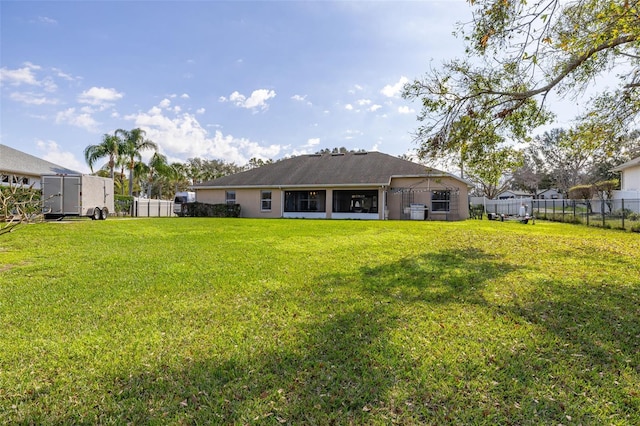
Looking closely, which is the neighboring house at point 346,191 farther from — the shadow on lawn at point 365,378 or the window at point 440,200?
the shadow on lawn at point 365,378

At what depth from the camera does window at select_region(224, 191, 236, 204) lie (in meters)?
26.1

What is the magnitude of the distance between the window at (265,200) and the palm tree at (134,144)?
16.3 meters

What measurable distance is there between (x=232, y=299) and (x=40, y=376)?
230 cm

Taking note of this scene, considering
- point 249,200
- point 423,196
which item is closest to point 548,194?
point 423,196

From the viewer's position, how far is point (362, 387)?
2795 millimetres

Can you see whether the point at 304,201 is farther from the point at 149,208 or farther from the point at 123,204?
the point at 123,204

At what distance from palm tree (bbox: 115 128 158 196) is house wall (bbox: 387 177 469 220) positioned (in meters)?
26.1

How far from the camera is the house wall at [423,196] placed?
22.6 metres

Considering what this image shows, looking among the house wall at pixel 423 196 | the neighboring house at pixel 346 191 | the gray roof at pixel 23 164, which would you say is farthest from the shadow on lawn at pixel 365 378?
the gray roof at pixel 23 164

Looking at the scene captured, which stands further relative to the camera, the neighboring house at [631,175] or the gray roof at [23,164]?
the neighboring house at [631,175]

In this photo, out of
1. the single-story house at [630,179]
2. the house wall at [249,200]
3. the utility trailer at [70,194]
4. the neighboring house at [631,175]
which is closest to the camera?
the utility trailer at [70,194]

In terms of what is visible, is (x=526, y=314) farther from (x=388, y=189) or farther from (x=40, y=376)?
(x=388, y=189)

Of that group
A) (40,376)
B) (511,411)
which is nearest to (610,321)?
(511,411)

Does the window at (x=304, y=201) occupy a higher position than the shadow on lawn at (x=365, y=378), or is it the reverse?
the window at (x=304, y=201)
